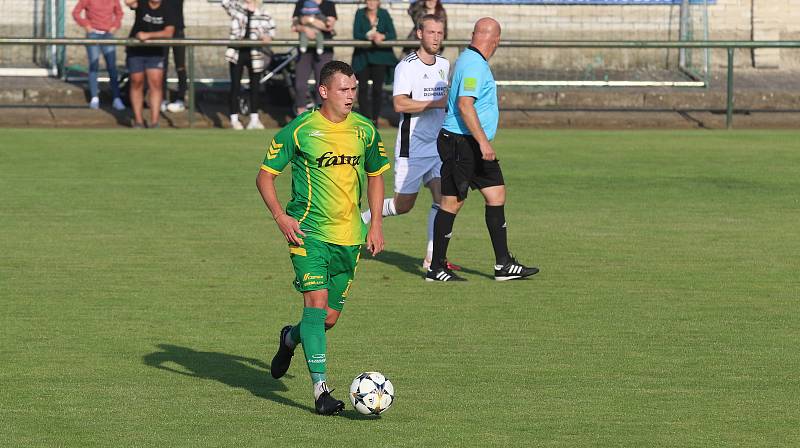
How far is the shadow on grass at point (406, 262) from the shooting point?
1227 cm

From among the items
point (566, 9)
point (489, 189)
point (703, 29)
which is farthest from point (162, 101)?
point (489, 189)

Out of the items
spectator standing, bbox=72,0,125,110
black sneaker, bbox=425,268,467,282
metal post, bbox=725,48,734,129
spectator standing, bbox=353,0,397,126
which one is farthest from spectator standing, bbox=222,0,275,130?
black sneaker, bbox=425,268,467,282

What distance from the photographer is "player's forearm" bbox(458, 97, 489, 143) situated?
11.3m

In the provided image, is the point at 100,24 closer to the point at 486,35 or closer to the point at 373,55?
the point at 373,55

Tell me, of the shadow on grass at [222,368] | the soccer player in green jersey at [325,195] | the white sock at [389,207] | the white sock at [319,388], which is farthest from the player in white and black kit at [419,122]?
the white sock at [319,388]

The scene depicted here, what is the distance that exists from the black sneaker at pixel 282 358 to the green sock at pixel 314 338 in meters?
0.38

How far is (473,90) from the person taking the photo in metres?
11.4

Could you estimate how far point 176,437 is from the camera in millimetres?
7012

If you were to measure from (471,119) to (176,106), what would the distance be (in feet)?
43.9

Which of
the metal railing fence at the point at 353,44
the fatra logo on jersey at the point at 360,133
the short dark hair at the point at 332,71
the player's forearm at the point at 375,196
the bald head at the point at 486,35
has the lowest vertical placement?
the player's forearm at the point at 375,196

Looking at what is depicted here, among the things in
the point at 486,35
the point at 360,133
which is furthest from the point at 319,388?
the point at 486,35

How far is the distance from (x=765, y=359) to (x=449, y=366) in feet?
6.24

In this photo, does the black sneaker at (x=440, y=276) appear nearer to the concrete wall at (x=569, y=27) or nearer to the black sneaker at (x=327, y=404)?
the black sneaker at (x=327, y=404)

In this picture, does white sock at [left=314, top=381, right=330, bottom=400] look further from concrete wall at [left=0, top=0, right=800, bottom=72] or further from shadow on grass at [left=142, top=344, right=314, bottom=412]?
concrete wall at [left=0, top=0, right=800, bottom=72]
